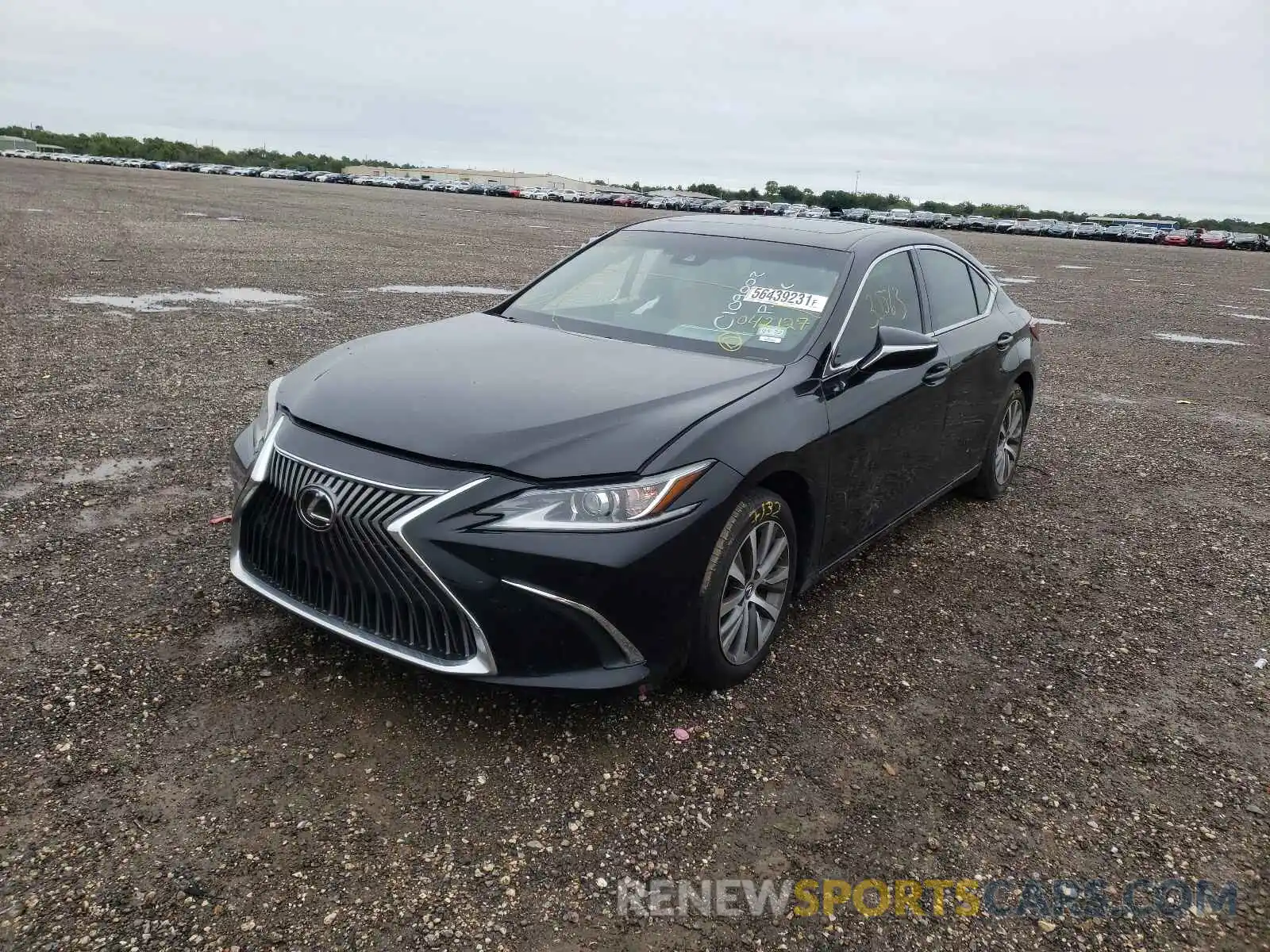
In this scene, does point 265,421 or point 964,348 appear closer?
point 265,421

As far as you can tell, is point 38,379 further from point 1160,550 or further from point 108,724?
point 1160,550

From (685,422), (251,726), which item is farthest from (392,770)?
(685,422)

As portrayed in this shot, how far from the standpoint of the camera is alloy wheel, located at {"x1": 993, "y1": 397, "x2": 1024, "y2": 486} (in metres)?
5.82

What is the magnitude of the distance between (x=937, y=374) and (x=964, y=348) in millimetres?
476

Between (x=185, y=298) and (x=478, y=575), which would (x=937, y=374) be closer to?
(x=478, y=575)

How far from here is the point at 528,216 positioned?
4297 cm

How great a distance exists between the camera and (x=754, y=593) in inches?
140

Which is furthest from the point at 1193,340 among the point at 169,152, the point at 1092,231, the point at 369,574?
the point at 169,152

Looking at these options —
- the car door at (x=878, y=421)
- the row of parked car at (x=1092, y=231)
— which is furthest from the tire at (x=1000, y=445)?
the row of parked car at (x=1092, y=231)

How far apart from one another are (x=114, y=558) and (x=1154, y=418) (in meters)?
8.17

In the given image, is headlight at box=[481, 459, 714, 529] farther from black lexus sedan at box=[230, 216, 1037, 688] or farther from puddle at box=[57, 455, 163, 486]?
puddle at box=[57, 455, 163, 486]

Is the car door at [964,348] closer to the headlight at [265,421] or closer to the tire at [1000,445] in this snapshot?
the tire at [1000,445]

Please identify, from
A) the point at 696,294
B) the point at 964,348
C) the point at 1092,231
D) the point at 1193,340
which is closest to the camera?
the point at 696,294

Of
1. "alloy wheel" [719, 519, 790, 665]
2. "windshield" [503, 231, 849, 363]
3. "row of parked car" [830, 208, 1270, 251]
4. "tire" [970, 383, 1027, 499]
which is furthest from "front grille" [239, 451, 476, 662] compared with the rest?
"row of parked car" [830, 208, 1270, 251]
